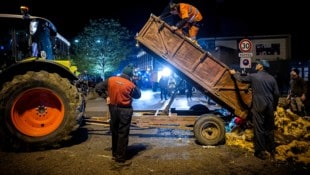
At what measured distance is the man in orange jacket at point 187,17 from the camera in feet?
25.8

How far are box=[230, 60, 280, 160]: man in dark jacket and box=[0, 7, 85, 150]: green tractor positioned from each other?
3958 millimetres

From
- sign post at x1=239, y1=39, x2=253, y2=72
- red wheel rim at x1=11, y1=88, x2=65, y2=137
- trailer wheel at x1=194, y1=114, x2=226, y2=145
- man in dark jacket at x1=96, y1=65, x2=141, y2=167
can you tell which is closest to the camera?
man in dark jacket at x1=96, y1=65, x2=141, y2=167

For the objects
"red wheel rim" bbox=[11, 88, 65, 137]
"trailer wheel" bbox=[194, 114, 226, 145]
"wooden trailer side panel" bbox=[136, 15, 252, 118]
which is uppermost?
"wooden trailer side panel" bbox=[136, 15, 252, 118]

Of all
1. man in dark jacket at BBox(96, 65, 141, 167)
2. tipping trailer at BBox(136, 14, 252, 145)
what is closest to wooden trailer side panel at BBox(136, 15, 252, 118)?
tipping trailer at BBox(136, 14, 252, 145)

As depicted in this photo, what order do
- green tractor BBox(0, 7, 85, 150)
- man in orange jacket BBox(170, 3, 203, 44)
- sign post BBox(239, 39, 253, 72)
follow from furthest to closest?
sign post BBox(239, 39, 253, 72)
man in orange jacket BBox(170, 3, 203, 44)
green tractor BBox(0, 7, 85, 150)

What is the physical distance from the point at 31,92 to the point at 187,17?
4.28 m

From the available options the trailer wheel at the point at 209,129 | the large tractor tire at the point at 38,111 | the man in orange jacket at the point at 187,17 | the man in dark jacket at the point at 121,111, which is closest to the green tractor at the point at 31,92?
the large tractor tire at the point at 38,111

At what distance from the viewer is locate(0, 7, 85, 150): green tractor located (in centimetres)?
658

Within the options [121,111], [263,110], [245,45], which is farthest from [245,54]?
[121,111]

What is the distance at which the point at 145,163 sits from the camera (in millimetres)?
6047

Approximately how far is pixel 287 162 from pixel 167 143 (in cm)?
284

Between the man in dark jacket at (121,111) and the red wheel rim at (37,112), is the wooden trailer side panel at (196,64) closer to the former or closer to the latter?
the man in dark jacket at (121,111)

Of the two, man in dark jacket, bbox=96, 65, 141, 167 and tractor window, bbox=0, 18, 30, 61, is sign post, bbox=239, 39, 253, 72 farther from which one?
tractor window, bbox=0, 18, 30, 61

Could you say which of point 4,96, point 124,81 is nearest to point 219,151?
point 124,81
